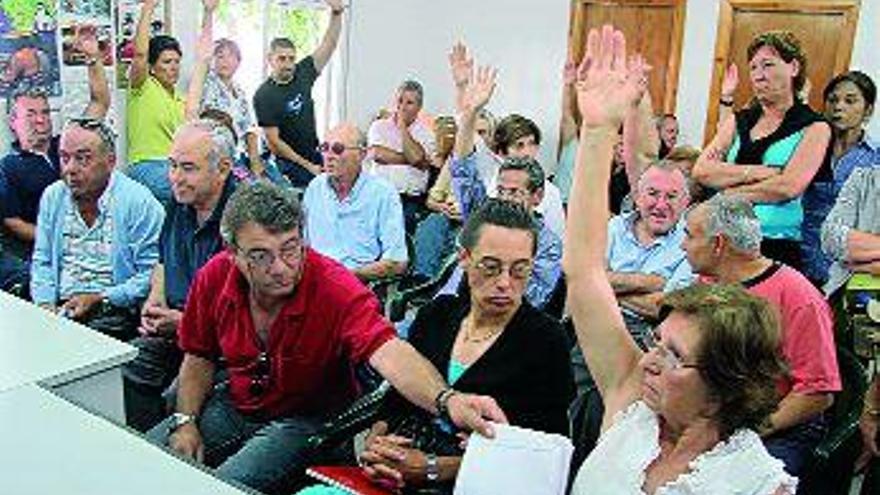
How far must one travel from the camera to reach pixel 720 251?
2463 mm

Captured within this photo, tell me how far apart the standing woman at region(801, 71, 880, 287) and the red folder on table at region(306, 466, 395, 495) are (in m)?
2.05

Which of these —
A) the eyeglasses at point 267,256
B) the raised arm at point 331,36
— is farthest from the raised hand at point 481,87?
the raised arm at point 331,36

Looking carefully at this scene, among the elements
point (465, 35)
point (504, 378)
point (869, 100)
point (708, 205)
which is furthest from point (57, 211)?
→ point (465, 35)

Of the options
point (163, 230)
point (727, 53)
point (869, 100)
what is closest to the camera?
point (163, 230)

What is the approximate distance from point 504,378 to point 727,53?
4.91 m

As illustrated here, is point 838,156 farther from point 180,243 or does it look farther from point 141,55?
point 141,55

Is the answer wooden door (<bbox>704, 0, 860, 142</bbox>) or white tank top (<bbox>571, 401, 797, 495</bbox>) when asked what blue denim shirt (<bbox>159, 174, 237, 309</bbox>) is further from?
wooden door (<bbox>704, 0, 860, 142</bbox>)

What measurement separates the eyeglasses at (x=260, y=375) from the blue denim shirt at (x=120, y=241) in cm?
96

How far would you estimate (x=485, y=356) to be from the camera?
2.04 metres

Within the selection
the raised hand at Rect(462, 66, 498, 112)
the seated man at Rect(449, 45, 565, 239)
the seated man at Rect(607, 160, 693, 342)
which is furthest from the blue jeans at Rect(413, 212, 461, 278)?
the seated man at Rect(607, 160, 693, 342)

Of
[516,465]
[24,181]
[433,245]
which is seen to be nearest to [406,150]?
[433,245]

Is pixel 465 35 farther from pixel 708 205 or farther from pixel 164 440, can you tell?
pixel 164 440

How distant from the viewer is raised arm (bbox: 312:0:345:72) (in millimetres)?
5461

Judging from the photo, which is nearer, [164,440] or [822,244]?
[164,440]
